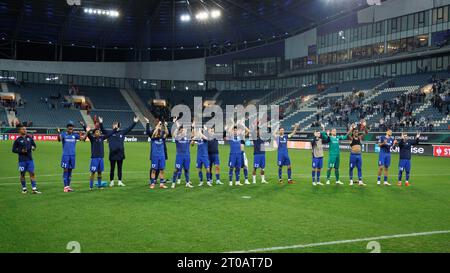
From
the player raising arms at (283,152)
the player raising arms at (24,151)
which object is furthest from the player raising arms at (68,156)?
the player raising arms at (283,152)

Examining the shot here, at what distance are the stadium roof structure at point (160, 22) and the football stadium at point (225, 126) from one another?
40 cm

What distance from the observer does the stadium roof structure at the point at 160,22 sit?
61.2 metres

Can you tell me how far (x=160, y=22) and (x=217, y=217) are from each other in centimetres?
6653

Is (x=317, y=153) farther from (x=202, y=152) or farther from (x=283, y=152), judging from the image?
(x=202, y=152)

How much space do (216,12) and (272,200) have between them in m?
51.0

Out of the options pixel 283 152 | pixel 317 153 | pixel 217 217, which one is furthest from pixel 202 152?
pixel 217 217

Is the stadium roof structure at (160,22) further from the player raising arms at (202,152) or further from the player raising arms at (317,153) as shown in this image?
the player raising arms at (202,152)

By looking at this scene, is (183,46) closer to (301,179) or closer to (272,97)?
(272,97)

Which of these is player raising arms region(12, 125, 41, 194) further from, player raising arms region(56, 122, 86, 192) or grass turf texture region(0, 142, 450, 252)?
player raising arms region(56, 122, 86, 192)

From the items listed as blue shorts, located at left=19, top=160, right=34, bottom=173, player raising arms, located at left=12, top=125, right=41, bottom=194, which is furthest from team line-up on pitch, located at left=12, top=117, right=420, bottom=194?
blue shorts, located at left=19, top=160, right=34, bottom=173

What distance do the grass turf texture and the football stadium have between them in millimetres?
72

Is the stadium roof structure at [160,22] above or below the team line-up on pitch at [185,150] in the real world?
above

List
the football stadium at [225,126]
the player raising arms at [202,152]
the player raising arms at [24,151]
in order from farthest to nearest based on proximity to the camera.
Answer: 1. the player raising arms at [202,152]
2. the player raising arms at [24,151]
3. the football stadium at [225,126]

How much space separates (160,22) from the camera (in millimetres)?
73000
